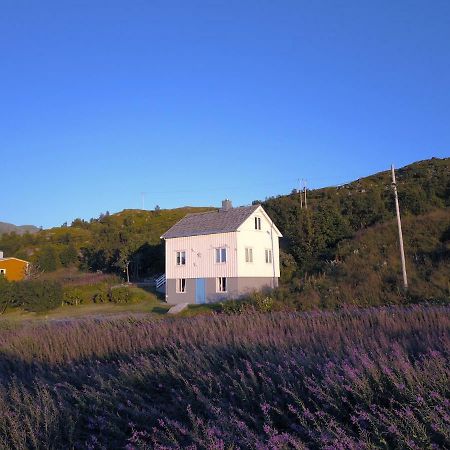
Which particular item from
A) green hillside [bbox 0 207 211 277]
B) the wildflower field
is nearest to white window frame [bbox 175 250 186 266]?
green hillside [bbox 0 207 211 277]

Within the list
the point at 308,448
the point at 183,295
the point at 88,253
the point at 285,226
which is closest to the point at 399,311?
the point at 308,448

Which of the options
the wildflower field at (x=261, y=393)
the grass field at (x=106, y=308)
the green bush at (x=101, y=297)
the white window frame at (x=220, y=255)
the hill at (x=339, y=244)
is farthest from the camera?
the green bush at (x=101, y=297)

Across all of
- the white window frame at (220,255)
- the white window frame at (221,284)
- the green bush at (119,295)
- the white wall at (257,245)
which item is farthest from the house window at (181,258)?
the white wall at (257,245)

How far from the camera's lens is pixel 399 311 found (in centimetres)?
744

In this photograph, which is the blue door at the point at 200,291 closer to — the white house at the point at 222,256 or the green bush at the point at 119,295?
the white house at the point at 222,256

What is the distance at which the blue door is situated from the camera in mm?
38562

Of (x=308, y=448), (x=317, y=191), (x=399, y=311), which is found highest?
(x=317, y=191)

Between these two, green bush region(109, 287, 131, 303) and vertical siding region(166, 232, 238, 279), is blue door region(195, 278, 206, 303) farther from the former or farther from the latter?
green bush region(109, 287, 131, 303)

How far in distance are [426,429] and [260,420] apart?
3.95 feet

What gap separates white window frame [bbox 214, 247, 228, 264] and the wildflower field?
31.0 meters

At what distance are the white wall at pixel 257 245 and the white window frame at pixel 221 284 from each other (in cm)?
136

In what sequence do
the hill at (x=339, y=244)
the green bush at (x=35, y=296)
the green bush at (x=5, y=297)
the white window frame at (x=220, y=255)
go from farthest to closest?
the white window frame at (x=220, y=255)
the green bush at (x=35, y=296)
the green bush at (x=5, y=297)
the hill at (x=339, y=244)

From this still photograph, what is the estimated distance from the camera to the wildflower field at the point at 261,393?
127 inches

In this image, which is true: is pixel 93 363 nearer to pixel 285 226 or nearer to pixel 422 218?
pixel 422 218
